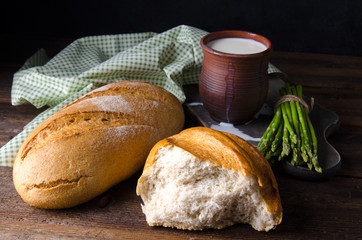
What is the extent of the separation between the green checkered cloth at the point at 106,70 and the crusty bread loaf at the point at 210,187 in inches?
26.9

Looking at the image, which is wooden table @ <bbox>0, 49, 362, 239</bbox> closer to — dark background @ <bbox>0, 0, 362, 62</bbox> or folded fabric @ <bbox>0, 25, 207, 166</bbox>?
folded fabric @ <bbox>0, 25, 207, 166</bbox>

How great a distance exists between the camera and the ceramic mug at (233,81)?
1.69m

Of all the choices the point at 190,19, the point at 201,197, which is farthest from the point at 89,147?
the point at 190,19

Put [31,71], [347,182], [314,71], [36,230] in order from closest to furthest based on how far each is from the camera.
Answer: [36,230], [347,182], [31,71], [314,71]

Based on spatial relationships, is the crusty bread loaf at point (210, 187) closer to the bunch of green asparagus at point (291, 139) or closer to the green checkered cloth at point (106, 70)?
the bunch of green asparagus at point (291, 139)

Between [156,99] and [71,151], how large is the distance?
49 centimetres

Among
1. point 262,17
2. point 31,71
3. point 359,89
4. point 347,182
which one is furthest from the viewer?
point 262,17

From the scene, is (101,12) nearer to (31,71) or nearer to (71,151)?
(31,71)

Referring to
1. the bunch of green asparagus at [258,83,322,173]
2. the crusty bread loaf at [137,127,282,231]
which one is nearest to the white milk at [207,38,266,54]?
the bunch of green asparagus at [258,83,322,173]

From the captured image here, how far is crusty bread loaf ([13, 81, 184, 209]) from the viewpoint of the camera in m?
1.42

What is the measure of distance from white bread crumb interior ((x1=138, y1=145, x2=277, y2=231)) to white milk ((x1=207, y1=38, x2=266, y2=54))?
59 cm

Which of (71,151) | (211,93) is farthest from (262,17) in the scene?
(71,151)

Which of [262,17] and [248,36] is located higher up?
[248,36]

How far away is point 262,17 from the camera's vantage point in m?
2.87
